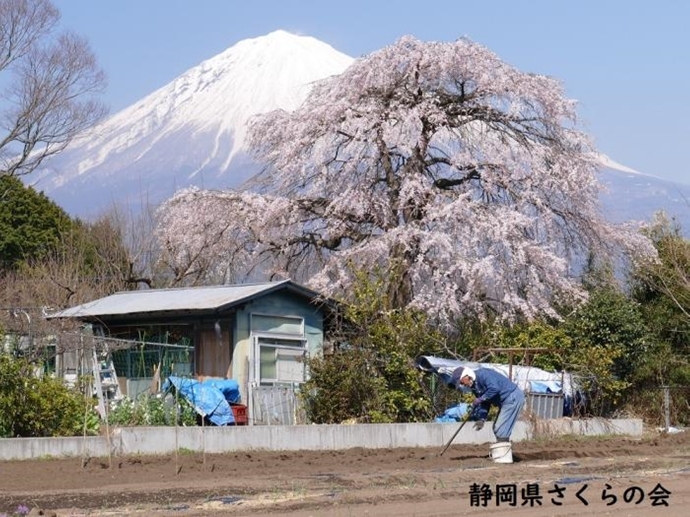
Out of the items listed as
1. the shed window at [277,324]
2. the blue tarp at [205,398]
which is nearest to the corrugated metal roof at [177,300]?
the shed window at [277,324]

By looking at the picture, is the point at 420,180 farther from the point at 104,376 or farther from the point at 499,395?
the point at 499,395

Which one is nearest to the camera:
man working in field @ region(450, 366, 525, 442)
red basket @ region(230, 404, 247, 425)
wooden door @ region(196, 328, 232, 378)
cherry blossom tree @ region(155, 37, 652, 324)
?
man working in field @ region(450, 366, 525, 442)

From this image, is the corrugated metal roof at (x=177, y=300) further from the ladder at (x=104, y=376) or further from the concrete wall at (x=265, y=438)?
the concrete wall at (x=265, y=438)

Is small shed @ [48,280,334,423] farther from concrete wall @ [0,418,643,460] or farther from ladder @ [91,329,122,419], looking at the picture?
concrete wall @ [0,418,643,460]

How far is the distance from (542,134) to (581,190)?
6.35 feet

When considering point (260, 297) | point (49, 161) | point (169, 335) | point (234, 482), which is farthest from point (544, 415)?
point (49, 161)

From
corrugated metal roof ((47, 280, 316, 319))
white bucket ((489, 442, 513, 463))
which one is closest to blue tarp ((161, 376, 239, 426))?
corrugated metal roof ((47, 280, 316, 319))

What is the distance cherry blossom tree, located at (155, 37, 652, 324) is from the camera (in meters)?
27.9

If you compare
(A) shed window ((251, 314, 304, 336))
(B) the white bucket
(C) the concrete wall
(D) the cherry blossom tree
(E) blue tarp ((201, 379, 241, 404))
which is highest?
(D) the cherry blossom tree

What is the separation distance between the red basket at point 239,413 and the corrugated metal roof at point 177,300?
1.89 meters

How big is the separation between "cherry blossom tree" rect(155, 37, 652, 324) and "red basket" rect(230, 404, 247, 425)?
6055 mm

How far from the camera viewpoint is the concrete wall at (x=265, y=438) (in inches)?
687

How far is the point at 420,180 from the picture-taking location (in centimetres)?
2856

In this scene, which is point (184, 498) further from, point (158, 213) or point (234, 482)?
point (158, 213)
